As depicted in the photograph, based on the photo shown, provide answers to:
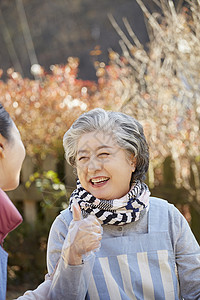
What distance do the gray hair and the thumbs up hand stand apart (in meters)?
0.39

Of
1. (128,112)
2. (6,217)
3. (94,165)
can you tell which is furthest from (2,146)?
(128,112)

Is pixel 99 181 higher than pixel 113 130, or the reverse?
pixel 113 130

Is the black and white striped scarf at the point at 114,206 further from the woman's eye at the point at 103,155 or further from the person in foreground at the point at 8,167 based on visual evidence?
the person in foreground at the point at 8,167

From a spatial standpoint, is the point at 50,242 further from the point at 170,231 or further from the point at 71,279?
the point at 170,231

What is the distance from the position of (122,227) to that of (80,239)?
346mm

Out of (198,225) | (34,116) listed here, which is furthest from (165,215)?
(34,116)

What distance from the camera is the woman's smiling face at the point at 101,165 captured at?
5.73ft

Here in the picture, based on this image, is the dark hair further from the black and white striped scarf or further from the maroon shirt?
the black and white striped scarf

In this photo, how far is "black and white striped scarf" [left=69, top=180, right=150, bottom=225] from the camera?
1708 millimetres

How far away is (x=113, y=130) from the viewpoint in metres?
1.77

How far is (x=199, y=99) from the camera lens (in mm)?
3307

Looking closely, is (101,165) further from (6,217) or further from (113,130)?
(6,217)

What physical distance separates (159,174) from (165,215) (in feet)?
6.67

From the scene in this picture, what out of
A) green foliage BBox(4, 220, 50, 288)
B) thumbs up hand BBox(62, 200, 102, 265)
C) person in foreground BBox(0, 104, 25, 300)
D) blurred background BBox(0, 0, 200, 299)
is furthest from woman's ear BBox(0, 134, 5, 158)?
green foliage BBox(4, 220, 50, 288)
